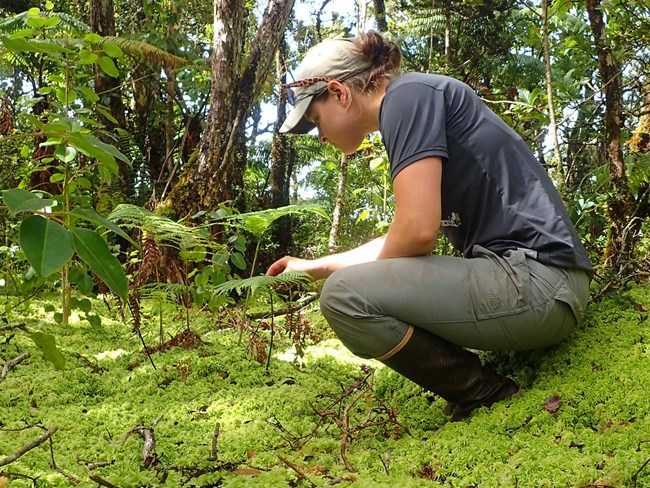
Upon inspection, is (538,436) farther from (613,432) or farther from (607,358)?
(607,358)

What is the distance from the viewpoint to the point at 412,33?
8445 millimetres

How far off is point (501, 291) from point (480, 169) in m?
0.49

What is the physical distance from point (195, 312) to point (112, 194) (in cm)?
182

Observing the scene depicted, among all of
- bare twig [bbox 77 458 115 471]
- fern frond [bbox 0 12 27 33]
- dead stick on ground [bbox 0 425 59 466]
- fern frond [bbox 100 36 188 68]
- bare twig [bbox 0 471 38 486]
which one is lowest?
bare twig [bbox 77 458 115 471]

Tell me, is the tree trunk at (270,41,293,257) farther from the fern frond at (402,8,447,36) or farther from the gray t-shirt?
the gray t-shirt

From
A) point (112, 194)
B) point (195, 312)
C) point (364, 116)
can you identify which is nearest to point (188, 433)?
point (364, 116)

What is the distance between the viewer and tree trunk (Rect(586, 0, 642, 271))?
9.34 ft

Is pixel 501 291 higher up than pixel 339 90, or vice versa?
pixel 339 90

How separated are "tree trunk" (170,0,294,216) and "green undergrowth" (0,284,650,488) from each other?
1.95 m

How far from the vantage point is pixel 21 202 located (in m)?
0.97

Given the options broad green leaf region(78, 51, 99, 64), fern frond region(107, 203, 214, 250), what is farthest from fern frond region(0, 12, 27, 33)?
fern frond region(107, 203, 214, 250)

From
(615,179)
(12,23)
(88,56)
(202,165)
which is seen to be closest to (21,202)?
(88,56)

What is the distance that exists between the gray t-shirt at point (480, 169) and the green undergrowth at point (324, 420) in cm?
46

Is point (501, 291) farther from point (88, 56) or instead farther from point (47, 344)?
point (88, 56)
